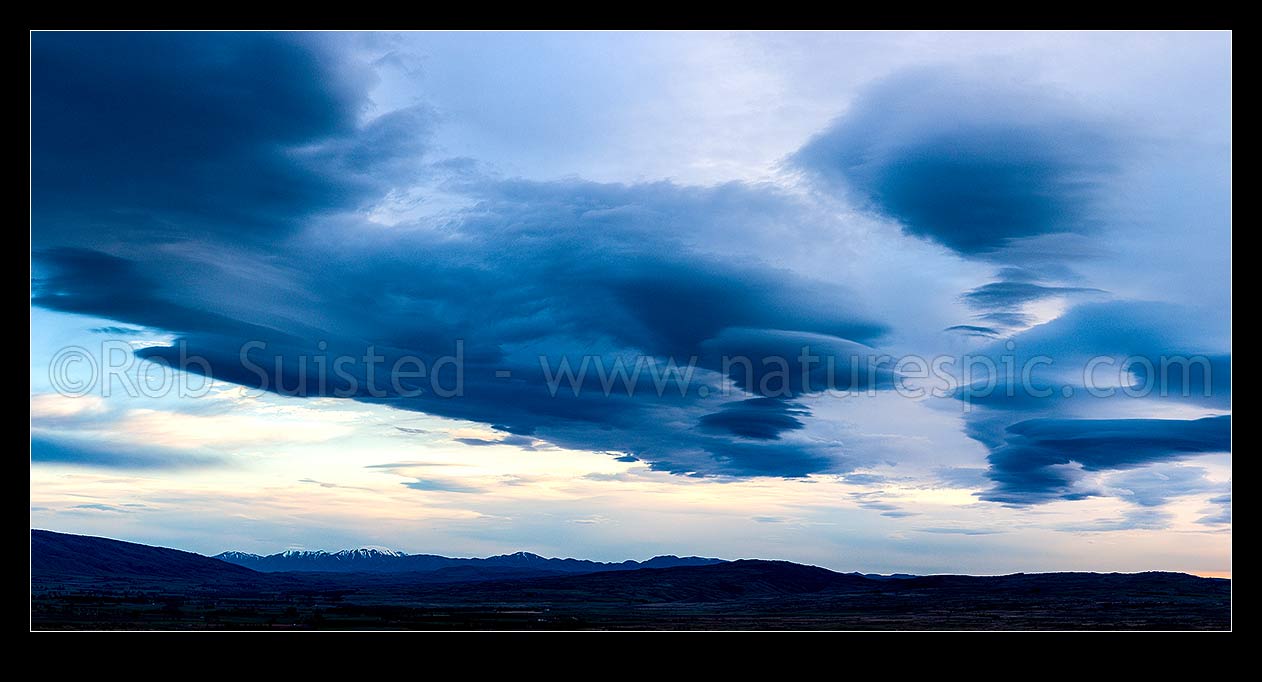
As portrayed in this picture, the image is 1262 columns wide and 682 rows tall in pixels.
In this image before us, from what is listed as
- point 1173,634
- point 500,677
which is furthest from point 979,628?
point 500,677

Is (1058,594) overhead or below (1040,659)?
below

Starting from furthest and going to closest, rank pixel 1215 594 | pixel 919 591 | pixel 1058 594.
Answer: pixel 919 591
pixel 1058 594
pixel 1215 594

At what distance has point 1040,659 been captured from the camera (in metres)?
32.8

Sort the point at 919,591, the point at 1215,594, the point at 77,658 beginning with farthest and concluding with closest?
the point at 919,591
the point at 1215,594
the point at 77,658

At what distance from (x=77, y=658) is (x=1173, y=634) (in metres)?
34.6

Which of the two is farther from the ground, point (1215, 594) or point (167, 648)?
point (167, 648)

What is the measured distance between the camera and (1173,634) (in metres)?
32.5

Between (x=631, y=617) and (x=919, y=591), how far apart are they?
269 ft

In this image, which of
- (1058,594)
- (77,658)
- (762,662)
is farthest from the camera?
(1058,594)

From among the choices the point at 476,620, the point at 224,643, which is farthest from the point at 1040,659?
the point at 476,620

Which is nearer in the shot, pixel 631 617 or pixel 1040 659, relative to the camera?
pixel 1040 659

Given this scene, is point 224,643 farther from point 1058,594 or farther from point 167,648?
point 1058,594

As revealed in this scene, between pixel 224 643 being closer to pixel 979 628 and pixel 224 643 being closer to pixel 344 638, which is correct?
pixel 344 638

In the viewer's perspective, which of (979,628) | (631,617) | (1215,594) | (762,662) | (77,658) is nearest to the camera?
(77,658)
